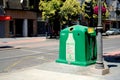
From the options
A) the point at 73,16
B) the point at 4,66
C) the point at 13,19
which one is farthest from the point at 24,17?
the point at 4,66

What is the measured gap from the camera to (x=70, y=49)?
1412 centimetres

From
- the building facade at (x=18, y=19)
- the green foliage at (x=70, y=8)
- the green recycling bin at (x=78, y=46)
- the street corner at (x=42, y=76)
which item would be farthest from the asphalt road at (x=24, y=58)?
the building facade at (x=18, y=19)

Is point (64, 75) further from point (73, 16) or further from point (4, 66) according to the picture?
point (73, 16)

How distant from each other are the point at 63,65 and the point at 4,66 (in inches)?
114

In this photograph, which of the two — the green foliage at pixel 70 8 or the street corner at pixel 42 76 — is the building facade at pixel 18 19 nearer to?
the green foliage at pixel 70 8

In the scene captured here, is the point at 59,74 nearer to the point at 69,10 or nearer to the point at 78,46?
the point at 78,46

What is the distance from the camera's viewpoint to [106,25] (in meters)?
73.3

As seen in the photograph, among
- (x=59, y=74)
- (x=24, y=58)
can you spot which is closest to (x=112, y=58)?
(x=24, y=58)

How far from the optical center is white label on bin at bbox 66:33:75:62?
45.9 ft

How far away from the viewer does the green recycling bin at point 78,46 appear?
13.6 meters

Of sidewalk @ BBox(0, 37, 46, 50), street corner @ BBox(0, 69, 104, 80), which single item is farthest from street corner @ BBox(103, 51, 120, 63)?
sidewalk @ BBox(0, 37, 46, 50)

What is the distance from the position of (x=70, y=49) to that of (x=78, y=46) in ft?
1.58

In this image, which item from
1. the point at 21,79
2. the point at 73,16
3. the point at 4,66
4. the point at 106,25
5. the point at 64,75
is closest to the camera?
the point at 21,79

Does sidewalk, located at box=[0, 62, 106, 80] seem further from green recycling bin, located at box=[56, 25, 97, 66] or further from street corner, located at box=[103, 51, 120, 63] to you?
street corner, located at box=[103, 51, 120, 63]
